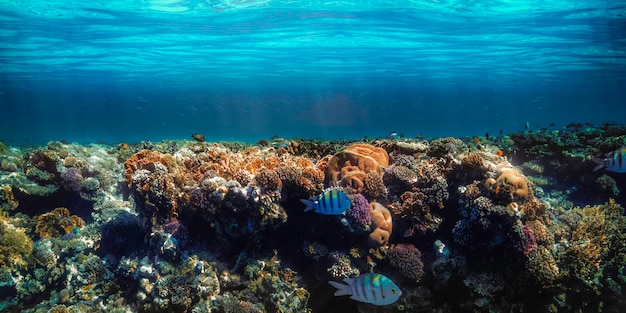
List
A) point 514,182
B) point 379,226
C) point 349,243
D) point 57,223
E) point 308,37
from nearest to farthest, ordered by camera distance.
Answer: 1. point 514,182
2. point 379,226
3. point 349,243
4. point 57,223
5. point 308,37

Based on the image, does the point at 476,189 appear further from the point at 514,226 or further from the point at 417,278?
the point at 417,278

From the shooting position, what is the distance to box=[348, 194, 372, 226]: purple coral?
5.11m

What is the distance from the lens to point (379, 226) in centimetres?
525

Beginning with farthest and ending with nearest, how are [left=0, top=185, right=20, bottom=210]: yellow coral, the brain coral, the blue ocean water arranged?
the blue ocean water < [left=0, top=185, right=20, bottom=210]: yellow coral < the brain coral

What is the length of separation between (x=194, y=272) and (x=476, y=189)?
4.53m

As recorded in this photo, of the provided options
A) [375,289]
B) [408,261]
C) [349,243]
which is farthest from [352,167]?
[375,289]

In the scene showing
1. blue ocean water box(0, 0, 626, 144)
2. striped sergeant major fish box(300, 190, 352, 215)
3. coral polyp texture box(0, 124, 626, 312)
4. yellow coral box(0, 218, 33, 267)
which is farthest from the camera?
blue ocean water box(0, 0, 626, 144)

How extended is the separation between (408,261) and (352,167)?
1777mm

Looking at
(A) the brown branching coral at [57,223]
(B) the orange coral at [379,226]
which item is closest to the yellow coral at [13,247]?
(A) the brown branching coral at [57,223]

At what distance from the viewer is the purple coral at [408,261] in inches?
198

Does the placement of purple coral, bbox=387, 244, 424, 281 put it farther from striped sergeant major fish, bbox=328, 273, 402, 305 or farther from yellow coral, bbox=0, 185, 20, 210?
yellow coral, bbox=0, 185, 20, 210

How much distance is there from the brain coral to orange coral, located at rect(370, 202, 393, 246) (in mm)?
477

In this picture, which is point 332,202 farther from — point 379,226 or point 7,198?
point 7,198

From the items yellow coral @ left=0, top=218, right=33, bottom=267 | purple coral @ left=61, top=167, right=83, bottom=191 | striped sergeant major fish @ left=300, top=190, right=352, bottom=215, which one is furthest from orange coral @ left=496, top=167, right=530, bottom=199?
purple coral @ left=61, top=167, right=83, bottom=191
